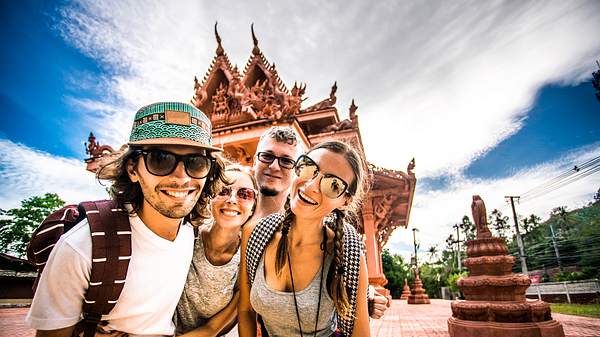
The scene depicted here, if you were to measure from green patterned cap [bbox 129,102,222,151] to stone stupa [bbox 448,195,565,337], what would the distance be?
13.4ft

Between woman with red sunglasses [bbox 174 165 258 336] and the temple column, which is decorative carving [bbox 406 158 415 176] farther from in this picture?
woman with red sunglasses [bbox 174 165 258 336]

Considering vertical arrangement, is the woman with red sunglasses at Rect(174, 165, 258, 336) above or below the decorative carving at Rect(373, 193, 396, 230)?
below

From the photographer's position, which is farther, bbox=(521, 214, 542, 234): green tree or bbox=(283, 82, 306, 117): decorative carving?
bbox=(521, 214, 542, 234): green tree

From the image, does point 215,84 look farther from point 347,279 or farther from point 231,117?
point 347,279

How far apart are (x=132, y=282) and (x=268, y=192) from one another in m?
1.53

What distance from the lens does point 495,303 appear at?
3.63 metres

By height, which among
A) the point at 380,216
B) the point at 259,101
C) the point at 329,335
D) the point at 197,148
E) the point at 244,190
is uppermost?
the point at 259,101

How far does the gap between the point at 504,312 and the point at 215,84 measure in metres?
8.79

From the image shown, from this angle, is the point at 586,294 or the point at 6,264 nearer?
the point at 6,264

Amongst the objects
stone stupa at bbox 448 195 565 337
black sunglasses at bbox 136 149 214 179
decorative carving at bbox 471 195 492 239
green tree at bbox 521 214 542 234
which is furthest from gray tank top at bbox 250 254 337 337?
green tree at bbox 521 214 542 234

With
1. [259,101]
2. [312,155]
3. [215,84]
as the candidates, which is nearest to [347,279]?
[312,155]

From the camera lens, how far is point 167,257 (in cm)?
156

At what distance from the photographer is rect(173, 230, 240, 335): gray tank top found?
177 centimetres

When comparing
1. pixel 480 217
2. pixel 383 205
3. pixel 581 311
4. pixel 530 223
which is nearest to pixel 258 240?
pixel 480 217
